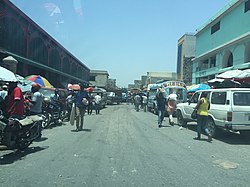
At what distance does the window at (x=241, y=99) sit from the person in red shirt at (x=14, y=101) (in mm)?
7265

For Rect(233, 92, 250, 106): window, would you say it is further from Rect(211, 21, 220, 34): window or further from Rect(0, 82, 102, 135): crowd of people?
Rect(211, 21, 220, 34): window

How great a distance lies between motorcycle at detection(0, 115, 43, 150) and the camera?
7.25 meters

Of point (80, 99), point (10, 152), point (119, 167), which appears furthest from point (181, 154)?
point (80, 99)

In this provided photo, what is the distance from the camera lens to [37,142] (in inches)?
384

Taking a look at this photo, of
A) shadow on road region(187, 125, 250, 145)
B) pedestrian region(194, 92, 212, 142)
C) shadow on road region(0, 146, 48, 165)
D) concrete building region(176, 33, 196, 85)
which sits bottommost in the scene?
shadow on road region(0, 146, 48, 165)

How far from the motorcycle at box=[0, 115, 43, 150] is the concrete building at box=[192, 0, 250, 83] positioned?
21751 millimetres

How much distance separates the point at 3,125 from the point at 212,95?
8.21 metres

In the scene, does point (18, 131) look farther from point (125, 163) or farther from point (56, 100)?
point (56, 100)

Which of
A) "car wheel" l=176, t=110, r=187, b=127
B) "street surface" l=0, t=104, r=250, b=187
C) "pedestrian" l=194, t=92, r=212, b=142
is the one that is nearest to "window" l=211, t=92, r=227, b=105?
"pedestrian" l=194, t=92, r=212, b=142

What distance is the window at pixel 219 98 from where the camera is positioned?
11.2 meters

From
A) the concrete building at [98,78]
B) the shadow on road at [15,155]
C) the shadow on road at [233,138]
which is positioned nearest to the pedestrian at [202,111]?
the shadow on road at [233,138]

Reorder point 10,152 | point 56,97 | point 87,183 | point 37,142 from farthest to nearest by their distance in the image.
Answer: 1. point 56,97
2. point 37,142
3. point 10,152
4. point 87,183

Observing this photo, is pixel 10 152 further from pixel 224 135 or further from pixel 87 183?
pixel 224 135

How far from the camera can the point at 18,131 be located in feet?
24.9
